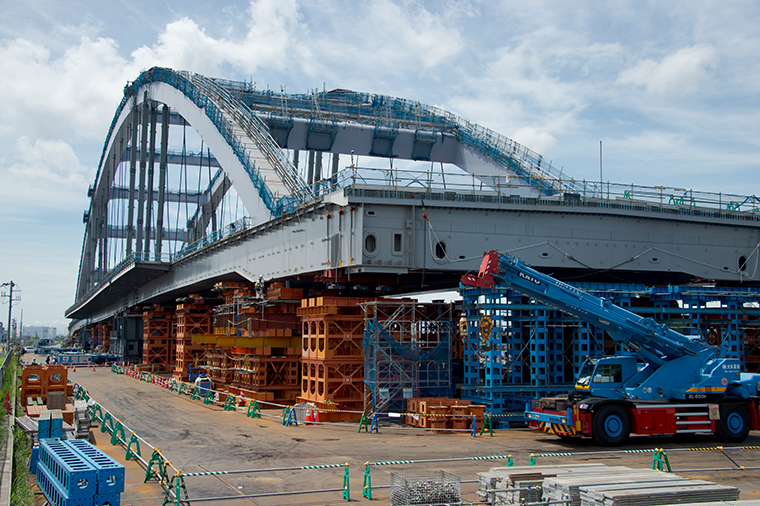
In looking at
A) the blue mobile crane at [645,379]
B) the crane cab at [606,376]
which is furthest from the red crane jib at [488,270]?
the crane cab at [606,376]

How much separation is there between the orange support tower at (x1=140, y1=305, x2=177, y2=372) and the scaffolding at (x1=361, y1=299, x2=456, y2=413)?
151 feet

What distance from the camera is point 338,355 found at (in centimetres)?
2856

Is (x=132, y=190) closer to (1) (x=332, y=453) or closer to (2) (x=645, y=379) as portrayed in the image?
(1) (x=332, y=453)

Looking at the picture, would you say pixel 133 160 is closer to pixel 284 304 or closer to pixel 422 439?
pixel 284 304

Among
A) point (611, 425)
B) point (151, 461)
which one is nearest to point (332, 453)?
point (151, 461)

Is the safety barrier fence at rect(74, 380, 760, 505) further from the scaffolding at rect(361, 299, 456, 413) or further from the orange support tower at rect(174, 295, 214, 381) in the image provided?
the orange support tower at rect(174, 295, 214, 381)

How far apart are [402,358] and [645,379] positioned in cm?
955

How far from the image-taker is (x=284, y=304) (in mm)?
34938

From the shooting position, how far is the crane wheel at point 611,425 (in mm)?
20422

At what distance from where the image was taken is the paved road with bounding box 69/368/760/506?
15.6 metres

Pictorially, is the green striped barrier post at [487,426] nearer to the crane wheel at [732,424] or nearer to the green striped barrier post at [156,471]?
the crane wheel at [732,424]

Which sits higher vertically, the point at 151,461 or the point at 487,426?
the point at 151,461

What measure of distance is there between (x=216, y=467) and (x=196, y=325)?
122 ft

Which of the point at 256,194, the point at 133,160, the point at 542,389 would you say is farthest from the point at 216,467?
the point at 133,160
